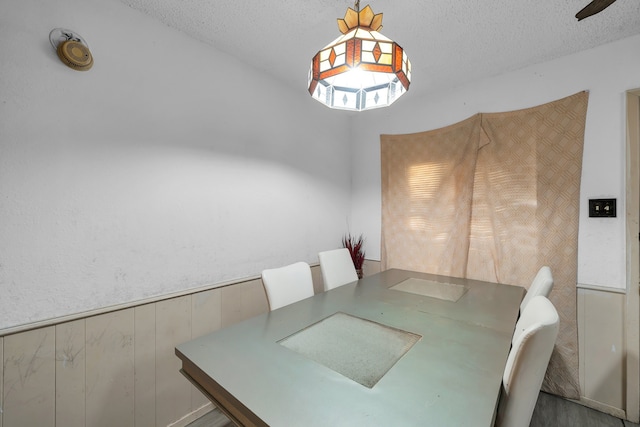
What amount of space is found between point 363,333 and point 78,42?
1.96m

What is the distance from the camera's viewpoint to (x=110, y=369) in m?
1.34

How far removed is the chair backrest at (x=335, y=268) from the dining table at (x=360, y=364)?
18.7 inches

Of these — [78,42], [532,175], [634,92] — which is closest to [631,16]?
[634,92]

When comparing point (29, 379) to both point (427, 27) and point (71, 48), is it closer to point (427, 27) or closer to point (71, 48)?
point (71, 48)

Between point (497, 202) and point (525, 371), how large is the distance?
175 centimetres

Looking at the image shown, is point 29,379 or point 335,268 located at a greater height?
point 335,268

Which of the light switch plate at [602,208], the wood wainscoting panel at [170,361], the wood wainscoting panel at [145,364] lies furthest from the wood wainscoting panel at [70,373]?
the light switch plate at [602,208]

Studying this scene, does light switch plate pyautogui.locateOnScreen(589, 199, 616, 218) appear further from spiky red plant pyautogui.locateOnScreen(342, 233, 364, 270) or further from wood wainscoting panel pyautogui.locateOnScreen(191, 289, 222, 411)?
wood wainscoting panel pyautogui.locateOnScreen(191, 289, 222, 411)

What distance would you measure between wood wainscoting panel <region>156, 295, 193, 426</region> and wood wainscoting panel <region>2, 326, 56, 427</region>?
0.44 meters

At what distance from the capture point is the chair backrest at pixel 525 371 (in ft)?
2.37

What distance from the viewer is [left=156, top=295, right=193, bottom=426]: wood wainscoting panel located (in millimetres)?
1521

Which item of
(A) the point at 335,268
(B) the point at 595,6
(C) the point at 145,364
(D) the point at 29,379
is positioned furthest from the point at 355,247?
(D) the point at 29,379

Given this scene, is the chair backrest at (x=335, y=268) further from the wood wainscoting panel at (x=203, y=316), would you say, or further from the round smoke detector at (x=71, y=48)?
the round smoke detector at (x=71, y=48)

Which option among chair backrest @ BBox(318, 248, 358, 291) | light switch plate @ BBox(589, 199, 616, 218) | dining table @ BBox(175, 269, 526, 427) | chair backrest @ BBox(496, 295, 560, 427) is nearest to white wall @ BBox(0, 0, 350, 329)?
chair backrest @ BBox(318, 248, 358, 291)
